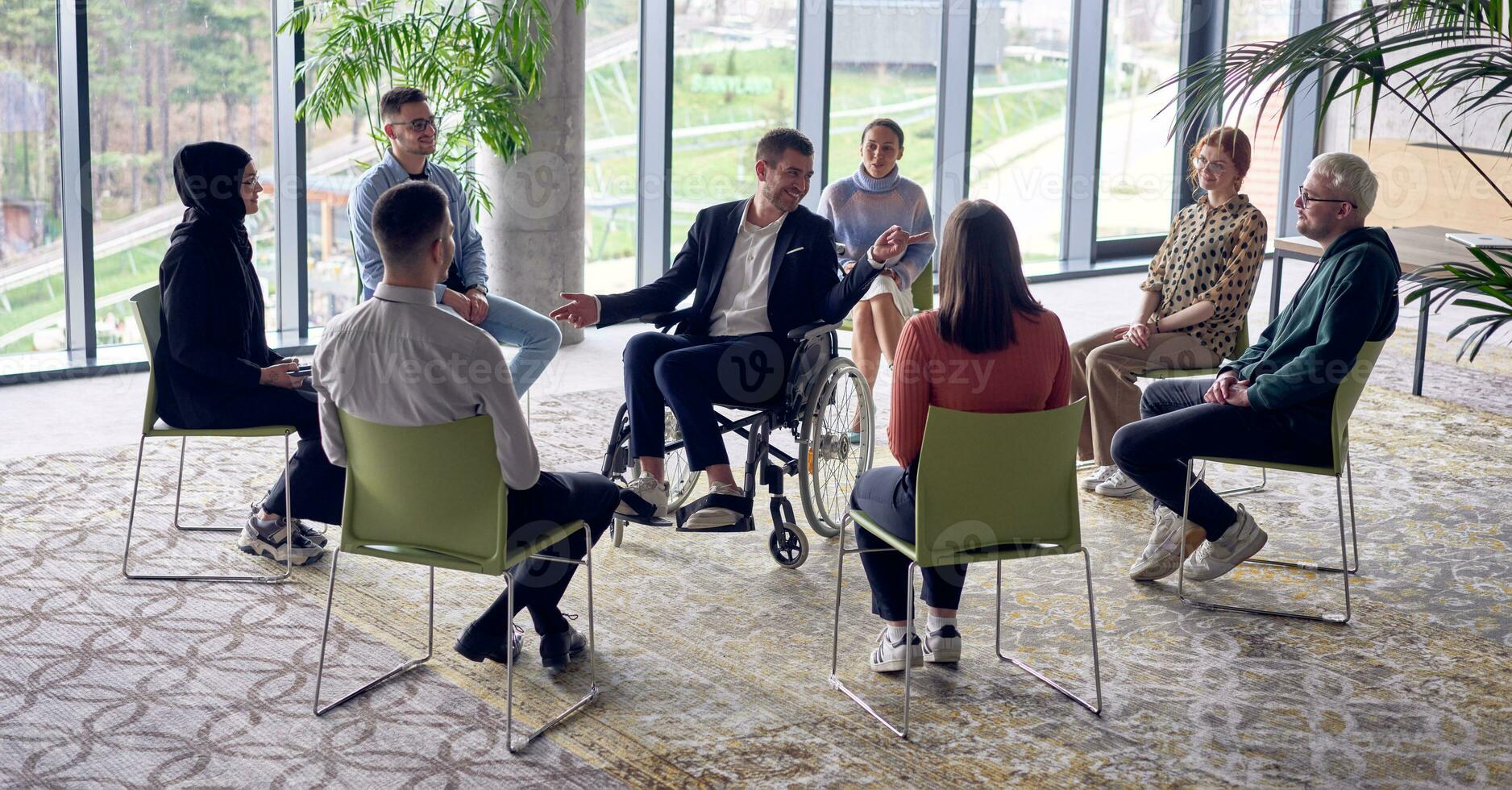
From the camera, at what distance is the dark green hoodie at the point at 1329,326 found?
12.4ft

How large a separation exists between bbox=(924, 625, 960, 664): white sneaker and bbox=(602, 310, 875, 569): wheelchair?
0.74 meters

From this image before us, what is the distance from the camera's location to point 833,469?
4629 millimetres

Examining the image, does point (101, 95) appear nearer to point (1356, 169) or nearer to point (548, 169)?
point (548, 169)

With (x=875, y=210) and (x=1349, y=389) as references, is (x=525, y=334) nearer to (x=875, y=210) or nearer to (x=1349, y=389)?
(x=875, y=210)

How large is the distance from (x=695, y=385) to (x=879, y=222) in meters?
→ 1.71

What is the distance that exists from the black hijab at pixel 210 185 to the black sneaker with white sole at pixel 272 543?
0.84 meters

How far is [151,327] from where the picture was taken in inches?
159

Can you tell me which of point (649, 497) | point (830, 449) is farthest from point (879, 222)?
point (649, 497)

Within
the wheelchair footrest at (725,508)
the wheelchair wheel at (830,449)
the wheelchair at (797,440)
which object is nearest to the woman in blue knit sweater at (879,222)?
the wheelchair wheel at (830,449)

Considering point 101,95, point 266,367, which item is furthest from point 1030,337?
point 101,95

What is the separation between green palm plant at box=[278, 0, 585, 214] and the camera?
6.11m

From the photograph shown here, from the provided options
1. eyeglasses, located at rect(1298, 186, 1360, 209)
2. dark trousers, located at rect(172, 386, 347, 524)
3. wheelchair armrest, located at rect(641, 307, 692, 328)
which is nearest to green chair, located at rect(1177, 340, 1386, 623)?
eyeglasses, located at rect(1298, 186, 1360, 209)

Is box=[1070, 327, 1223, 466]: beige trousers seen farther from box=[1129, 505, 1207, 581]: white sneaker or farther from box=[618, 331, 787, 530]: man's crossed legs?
box=[618, 331, 787, 530]: man's crossed legs

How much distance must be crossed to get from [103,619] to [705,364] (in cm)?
172
